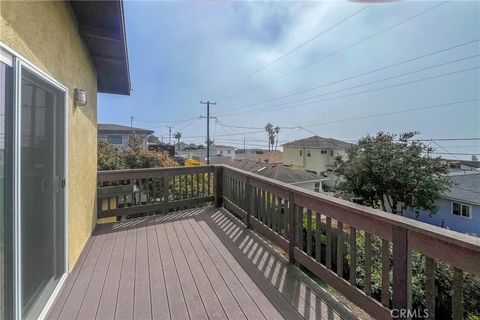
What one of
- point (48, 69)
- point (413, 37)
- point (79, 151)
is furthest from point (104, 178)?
point (413, 37)

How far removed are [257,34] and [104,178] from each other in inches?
297

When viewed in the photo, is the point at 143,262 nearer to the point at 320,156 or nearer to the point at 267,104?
the point at 320,156

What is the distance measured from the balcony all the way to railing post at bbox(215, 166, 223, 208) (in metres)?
0.69

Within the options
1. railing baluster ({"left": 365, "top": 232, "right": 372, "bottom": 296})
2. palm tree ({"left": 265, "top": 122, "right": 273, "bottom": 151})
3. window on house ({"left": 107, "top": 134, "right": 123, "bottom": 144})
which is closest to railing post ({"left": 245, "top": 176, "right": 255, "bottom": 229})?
railing baluster ({"left": 365, "top": 232, "right": 372, "bottom": 296})

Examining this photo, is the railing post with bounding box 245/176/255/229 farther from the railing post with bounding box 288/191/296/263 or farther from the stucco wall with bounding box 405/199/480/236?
the stucco wall with bounding box 405/199/480/236

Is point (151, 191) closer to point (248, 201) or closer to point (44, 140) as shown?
Answer: point (248, 201)

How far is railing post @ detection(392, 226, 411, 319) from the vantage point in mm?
1615

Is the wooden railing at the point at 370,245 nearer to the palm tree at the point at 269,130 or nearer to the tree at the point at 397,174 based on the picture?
the tree at the point at 397,174

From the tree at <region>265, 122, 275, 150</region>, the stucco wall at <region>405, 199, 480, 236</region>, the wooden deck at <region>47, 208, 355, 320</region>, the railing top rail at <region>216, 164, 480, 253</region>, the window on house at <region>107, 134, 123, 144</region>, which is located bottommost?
the stucco wall at <region>405, 199, 480, 236</region>

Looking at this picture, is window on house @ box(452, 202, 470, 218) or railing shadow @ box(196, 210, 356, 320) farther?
window on house @ box(452, 202, 470, 218)

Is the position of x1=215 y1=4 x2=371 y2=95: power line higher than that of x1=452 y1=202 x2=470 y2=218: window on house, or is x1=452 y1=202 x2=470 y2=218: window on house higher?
x1=215 y1=4 x2=371 y2=95: power line

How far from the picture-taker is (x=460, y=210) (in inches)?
667

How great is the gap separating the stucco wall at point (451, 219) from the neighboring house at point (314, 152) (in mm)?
11162

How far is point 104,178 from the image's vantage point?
14.0ft
